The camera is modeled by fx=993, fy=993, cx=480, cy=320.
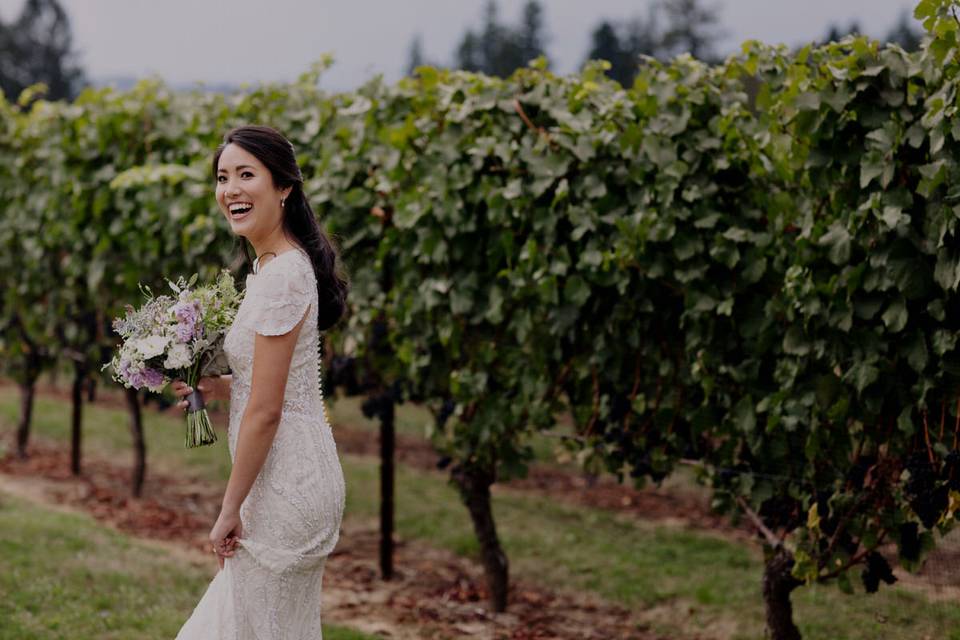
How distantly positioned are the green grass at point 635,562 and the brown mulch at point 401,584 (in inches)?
8.9

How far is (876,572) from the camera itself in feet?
12.7

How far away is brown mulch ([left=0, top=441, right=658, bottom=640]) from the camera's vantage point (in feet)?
16.8

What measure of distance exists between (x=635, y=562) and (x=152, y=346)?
13.8ft

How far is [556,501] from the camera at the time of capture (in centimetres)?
799

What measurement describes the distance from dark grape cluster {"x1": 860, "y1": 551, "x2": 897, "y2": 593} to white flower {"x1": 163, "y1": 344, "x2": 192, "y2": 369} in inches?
107

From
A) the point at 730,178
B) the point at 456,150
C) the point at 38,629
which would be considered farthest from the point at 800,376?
the point at 38,629

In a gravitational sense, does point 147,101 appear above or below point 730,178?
above

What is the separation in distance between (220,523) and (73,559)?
3.29 metres

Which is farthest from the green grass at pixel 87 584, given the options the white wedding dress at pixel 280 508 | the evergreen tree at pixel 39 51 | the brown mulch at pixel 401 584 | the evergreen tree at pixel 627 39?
the evergreen tree at pixel 39 51

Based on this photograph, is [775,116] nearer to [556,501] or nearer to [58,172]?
[556,501]

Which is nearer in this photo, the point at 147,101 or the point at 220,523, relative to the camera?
the point at 220,523

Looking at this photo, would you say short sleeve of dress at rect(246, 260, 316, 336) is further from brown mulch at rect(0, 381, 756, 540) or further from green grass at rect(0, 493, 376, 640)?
brown mulch at rect(0, 381, 756, 540)

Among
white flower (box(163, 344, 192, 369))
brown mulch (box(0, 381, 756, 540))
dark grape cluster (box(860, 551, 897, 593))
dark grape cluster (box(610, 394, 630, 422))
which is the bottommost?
brown mulch (box(0, 381, 756, 540))

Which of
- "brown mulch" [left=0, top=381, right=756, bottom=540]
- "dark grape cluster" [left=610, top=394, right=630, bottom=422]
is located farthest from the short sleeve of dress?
"brown mulch" [left=0, top=381, right=756, bottom=540]
